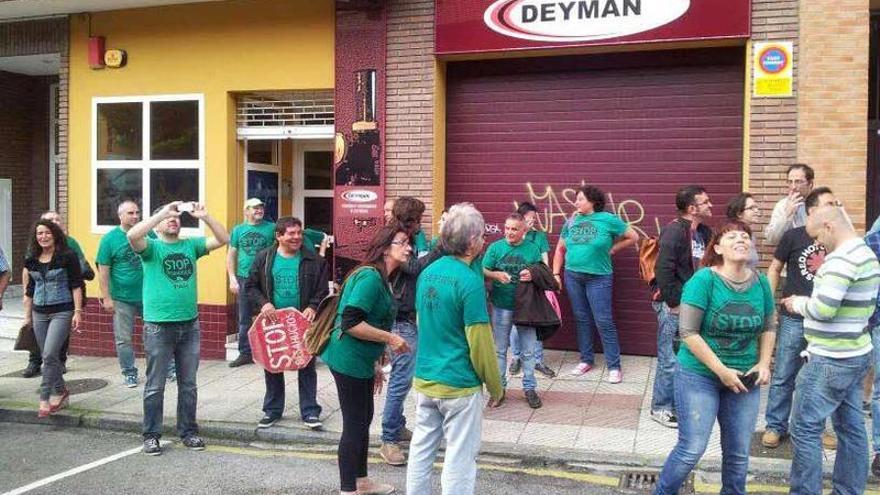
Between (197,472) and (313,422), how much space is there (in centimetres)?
107

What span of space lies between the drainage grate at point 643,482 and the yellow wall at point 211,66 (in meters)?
5.67

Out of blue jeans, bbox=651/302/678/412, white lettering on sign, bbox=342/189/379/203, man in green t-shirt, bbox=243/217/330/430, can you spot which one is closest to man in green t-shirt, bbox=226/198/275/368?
white lettering on sign, bbox=342/189/379/203

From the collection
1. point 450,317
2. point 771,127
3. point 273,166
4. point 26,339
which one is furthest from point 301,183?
point 450,317

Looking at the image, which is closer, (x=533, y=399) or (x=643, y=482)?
(x=643, y=482)

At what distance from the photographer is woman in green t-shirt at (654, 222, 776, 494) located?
164 inches

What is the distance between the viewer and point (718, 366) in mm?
4117

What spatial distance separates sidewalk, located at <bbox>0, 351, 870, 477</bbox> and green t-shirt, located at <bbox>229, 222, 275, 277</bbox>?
1.16 m

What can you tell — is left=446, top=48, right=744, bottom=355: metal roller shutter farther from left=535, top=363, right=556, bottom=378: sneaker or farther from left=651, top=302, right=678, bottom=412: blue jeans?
left=651, top=302, right=678, bottom=412: blue jeans

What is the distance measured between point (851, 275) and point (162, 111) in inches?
323

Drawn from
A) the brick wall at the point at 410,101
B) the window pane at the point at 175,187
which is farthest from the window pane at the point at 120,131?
the brick wall at the point at 410,101

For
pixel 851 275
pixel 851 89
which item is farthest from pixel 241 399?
pixel 851 89

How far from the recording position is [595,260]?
7941 mm

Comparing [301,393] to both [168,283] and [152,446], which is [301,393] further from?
[168,283]

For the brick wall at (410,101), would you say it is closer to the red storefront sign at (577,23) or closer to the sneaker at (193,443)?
the red storefront sign at (577,23)
